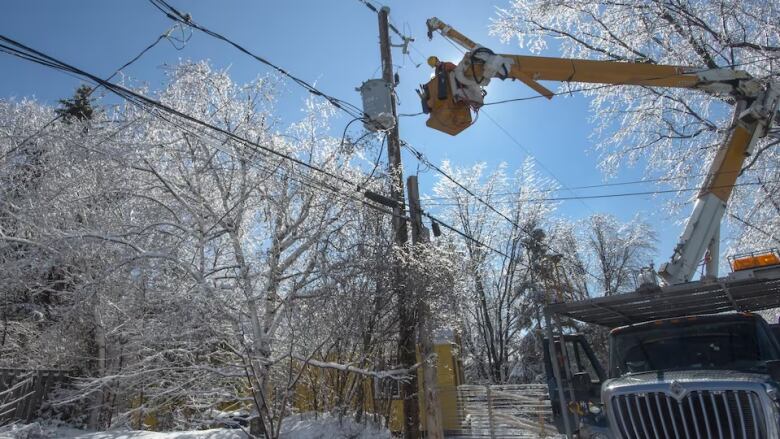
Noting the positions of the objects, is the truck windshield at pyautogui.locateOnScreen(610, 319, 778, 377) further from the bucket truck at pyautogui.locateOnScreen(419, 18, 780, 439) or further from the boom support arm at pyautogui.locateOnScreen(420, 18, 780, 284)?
the boom support arm at pyautogui.locateOnScreen(420, 18, 780, 284)

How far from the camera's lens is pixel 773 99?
26.8 feet

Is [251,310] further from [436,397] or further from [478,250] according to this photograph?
[478,250]

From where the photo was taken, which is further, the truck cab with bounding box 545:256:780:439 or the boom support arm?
the boom support arm

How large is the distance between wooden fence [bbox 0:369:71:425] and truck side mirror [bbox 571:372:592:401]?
Result: 1003cm

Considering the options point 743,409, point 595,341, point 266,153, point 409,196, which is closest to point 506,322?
point 595,341

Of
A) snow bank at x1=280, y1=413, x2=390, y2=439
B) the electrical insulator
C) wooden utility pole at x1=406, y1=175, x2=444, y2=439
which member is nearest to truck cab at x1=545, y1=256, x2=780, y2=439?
wooden utility pole at x1=406, y1=175, x2=444, y2=439

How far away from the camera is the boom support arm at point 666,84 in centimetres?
721

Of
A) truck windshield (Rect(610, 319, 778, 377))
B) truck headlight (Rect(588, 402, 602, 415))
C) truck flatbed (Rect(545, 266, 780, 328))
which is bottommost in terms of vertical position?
truck headlight (Rect(588, 402, 602, 415))

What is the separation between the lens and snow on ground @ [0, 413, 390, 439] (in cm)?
835

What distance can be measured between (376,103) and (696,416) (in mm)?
7202

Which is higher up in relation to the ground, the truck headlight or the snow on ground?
the truck headlight

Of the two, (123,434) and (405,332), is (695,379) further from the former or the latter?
(123,434)

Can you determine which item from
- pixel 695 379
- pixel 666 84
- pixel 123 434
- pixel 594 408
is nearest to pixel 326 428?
pixel 123 434

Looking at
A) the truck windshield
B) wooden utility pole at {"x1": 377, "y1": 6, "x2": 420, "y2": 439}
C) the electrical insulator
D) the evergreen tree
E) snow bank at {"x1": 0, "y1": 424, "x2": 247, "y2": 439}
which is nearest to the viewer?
the truck windshield
